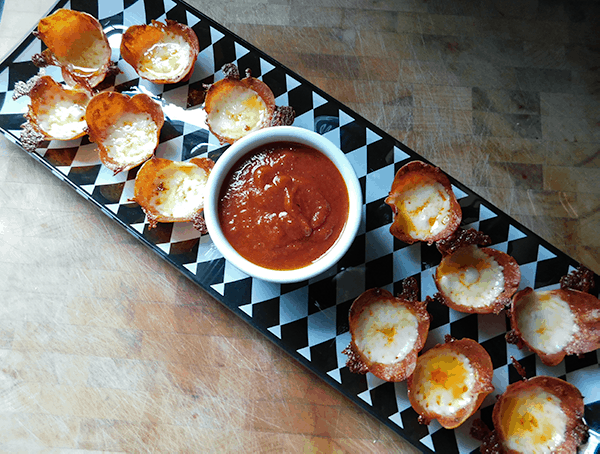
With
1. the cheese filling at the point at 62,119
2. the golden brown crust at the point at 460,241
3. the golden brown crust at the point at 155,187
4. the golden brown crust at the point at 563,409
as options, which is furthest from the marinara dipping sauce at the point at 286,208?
the golden brown crust at the point at 563,409

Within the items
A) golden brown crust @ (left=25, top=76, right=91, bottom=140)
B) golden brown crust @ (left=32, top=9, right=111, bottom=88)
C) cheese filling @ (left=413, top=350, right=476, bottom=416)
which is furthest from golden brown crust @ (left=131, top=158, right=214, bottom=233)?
cheese filling @ (left=413, top=350, right=476, bottom=416)

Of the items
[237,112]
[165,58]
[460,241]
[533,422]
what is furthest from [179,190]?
[533,422]

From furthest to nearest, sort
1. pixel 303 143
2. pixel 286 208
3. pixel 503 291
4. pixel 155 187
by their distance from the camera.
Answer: pixel 155 187 → pixel 503 291 → pixel 303 143 → pixel 286 208

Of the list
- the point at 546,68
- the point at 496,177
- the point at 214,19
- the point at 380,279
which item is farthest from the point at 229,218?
the point at 546,68

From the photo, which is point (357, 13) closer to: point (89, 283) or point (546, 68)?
Answer: point (546, 68)

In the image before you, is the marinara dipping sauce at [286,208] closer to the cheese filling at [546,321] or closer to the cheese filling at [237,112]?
the cheese filling at [237,112]

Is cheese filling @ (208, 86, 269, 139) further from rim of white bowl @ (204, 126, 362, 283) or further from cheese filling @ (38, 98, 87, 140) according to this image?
cheese filling @ (38, 98, 87, 140)

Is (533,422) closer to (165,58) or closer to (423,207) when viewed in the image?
(423,207)
